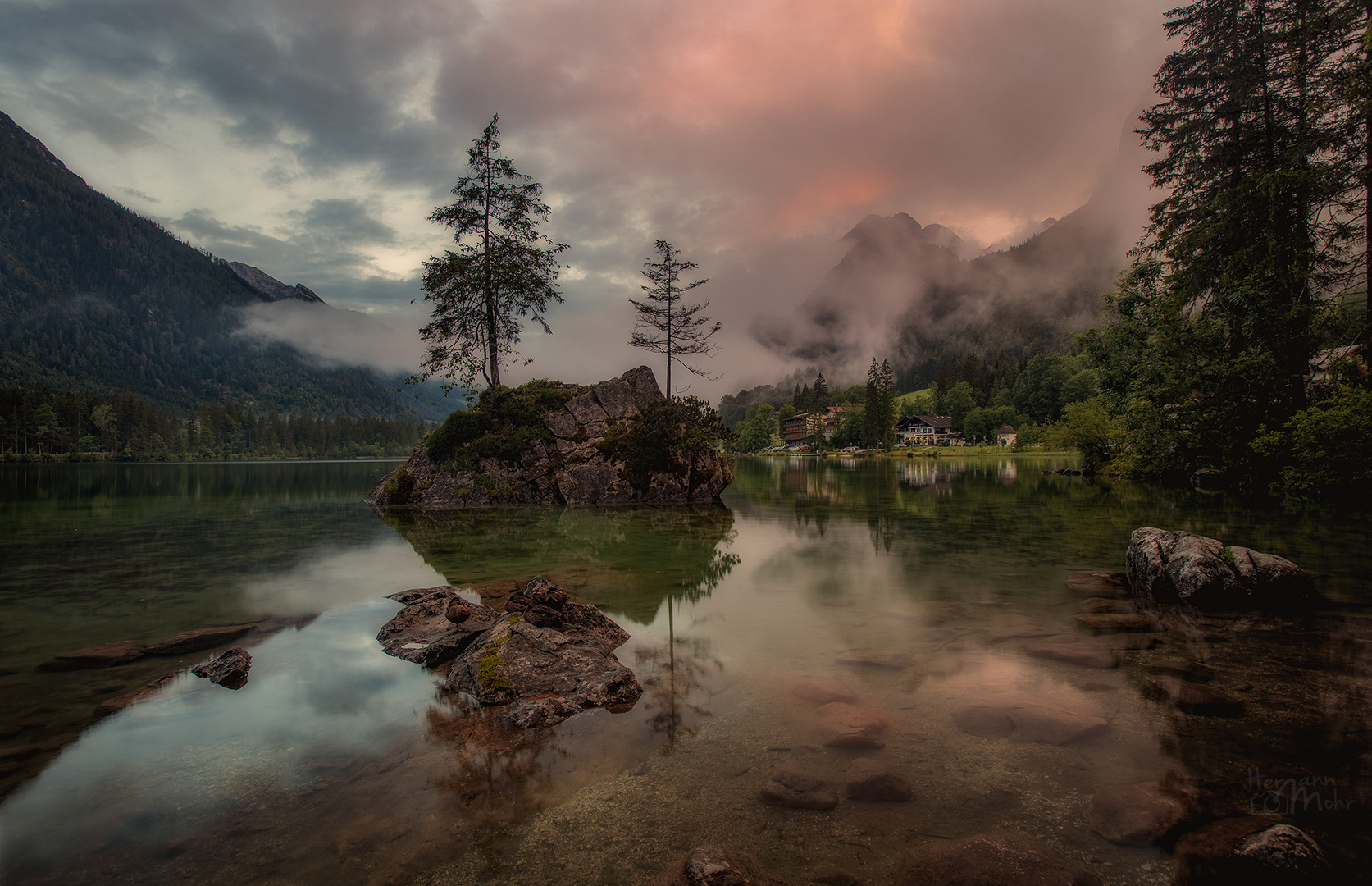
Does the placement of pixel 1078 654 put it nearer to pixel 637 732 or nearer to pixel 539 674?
pixel 637 732

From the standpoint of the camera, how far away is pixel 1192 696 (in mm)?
6379

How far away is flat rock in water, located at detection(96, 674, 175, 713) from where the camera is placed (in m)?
6.45

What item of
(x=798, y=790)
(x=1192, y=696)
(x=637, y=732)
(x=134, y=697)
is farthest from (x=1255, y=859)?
(x=134, y=697)

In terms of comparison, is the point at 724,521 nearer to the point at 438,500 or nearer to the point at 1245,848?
the point at 438,500

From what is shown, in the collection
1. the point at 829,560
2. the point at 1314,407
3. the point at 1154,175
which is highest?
the point at 1154,175

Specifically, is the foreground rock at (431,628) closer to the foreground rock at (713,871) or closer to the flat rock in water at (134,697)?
the flat rock in water at (134,697)

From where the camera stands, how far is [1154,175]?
88.0ft

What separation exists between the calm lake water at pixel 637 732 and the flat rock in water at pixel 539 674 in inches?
12.7

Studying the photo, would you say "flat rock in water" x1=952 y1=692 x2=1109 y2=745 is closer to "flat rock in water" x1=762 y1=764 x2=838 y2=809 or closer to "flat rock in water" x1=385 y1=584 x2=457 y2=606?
"flat rock in water" x1=762 y1=764 x2=838 y2=809

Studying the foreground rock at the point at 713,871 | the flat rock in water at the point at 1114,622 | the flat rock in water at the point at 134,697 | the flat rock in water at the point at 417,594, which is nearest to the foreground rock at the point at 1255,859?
the foreground rock at the point at 713,871

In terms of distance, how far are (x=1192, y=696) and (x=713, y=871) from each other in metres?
6.03

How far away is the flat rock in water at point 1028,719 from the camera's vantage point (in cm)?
567

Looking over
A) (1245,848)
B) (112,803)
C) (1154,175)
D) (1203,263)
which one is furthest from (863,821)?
(1154,175)

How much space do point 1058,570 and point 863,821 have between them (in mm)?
11204
